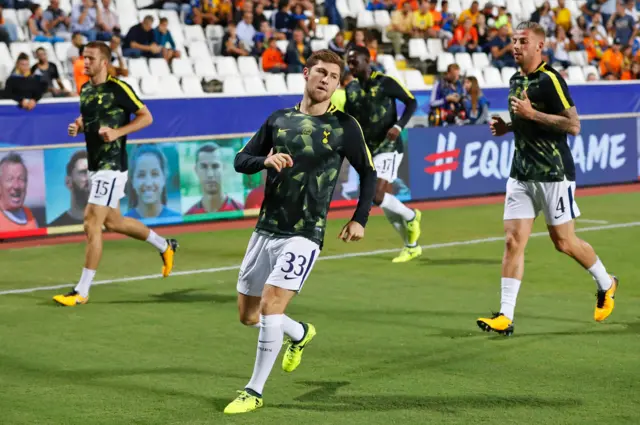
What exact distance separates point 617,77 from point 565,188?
1936 centimetres

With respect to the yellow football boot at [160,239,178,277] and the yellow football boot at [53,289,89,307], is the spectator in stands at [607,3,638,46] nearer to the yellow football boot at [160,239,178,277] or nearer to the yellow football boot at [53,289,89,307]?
the yellow football boot at [160,239,178,277]

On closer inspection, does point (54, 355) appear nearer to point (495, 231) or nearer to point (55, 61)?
point (495, 231)

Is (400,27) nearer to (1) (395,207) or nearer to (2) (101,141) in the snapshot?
(1) (395,207)

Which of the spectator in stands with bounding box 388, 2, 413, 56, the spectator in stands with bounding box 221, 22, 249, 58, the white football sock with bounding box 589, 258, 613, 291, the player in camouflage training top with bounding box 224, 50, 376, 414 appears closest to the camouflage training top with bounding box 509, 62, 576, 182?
the white football sock with bounding box 589, 258, 613, 291

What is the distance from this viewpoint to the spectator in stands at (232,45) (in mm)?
21922

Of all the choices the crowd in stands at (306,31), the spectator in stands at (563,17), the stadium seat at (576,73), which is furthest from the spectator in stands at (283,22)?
the spectator in stands at (563,17)

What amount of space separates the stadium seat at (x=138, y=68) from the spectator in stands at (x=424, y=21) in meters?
7.81

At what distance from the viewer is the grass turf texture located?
661 cm

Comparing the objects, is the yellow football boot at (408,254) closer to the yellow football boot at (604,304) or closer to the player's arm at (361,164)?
the yellow football boot at (604,304)

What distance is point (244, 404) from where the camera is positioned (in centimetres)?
649

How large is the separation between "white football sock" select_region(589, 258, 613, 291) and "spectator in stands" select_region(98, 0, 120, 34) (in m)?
13.3

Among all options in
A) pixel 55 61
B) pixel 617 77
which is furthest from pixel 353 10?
pixel 55 61

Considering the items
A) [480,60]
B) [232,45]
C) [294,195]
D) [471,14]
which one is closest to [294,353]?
[294,195]

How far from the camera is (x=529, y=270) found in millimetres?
12188
